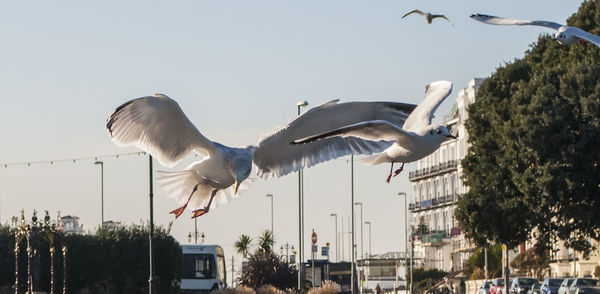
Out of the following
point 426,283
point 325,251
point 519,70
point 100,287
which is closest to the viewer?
point 519,70

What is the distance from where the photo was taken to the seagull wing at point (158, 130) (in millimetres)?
25969

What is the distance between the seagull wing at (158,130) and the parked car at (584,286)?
2816cm

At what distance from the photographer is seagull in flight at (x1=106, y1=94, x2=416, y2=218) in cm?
2605

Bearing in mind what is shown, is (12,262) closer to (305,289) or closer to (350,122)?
(305,289)

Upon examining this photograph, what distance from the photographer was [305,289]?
220 ft

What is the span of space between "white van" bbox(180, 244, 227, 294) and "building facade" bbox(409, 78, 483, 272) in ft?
251

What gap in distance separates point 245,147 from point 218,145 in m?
0.60

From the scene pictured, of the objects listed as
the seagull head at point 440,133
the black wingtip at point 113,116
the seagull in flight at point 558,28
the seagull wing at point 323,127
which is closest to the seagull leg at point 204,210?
the seagull wing at point 323,127

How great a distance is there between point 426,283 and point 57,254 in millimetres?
57062

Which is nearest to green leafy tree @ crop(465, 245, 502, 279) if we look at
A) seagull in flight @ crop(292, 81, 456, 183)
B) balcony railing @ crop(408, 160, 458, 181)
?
balcony railing @ crop(408, 160, 458, 181)

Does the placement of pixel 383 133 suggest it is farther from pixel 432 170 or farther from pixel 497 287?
pixel 432 170

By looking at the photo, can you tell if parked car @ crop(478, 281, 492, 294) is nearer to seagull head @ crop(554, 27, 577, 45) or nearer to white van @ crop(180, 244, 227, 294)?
white van @ crop(180, 244, 227, 294)

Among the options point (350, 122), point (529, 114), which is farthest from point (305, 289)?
point (350, 122)

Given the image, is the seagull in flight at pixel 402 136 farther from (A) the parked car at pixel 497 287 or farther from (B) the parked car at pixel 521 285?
(A) the parked car at pixel 497 287
